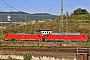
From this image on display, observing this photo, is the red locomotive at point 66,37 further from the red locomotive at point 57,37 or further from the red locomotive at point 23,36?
the red locomotive at point 23,36

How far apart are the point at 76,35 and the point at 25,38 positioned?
582 cm

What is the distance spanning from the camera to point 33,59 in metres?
12.5

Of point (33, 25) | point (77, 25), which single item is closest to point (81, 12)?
point (77, 25)

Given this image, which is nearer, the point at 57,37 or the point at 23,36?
the point at 57,37

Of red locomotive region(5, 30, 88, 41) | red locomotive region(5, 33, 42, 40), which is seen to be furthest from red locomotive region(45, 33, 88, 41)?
red locomotive region(5, 33, 42, 40)

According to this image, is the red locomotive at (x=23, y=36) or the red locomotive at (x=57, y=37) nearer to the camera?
the red locomotive at (x=57, y=37)

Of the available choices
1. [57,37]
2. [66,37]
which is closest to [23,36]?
[57,37]

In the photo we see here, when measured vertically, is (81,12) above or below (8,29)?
above

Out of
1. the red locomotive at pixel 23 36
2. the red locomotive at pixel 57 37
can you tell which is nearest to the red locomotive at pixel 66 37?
the red locomotive at pixel 57 37

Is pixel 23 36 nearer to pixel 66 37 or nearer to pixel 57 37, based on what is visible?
pixel 57 37

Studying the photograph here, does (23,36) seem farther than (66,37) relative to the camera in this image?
Yes

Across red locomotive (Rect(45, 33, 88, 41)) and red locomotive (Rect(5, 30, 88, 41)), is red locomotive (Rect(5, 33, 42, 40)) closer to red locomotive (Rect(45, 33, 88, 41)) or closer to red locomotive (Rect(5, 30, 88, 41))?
red locomotive (Rect(5, 30, 88, 41))

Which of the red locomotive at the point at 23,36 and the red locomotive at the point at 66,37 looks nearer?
the red locomotive at the point at 66,37

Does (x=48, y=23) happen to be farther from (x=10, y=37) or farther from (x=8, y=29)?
(x=10, y=37)
